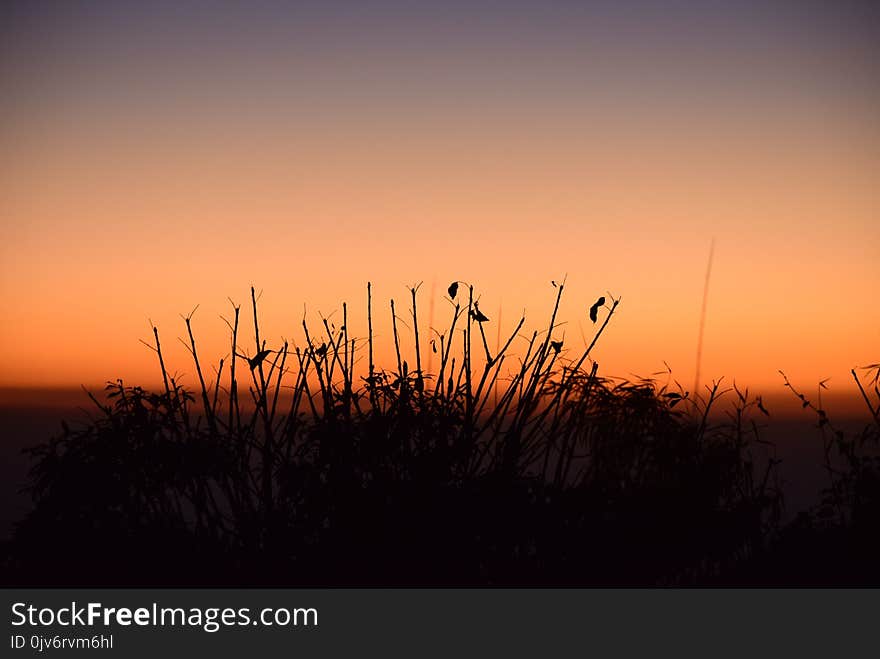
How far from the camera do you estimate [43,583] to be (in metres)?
7.30

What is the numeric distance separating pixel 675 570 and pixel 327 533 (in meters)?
2.77

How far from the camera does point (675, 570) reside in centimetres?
786

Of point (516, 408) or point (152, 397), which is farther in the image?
point (152, 397)

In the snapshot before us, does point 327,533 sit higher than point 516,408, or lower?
lower

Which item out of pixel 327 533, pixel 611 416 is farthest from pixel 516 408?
pixel 327 533

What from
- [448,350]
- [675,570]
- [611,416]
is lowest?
[675,570]

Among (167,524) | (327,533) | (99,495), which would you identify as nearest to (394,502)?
(327,533)

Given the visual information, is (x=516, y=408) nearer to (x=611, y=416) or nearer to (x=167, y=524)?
(x=611, y=416)

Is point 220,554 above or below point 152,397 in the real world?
below

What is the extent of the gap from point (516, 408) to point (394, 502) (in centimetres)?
109

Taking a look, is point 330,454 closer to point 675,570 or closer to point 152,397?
point 152,397
